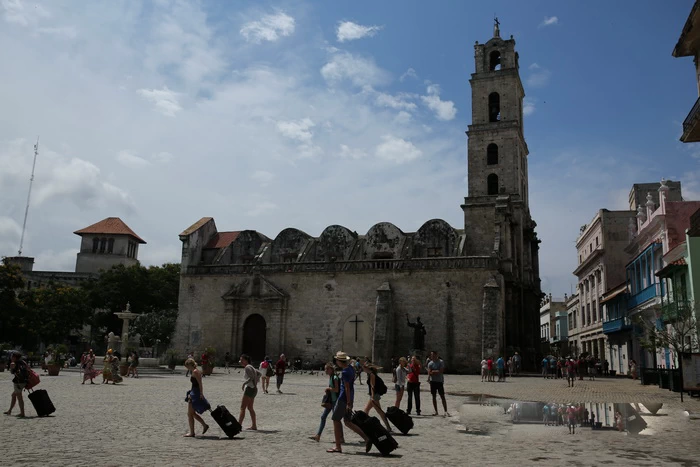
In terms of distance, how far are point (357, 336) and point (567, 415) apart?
2070 cm

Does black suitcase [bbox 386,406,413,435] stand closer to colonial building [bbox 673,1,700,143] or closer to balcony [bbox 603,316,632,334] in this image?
colonial building [bbox 673,1,700,143]

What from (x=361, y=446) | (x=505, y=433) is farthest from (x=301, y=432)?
(x=505, y=433)

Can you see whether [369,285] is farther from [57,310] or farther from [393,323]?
[57,310]

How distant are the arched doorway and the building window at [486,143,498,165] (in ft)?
56.8

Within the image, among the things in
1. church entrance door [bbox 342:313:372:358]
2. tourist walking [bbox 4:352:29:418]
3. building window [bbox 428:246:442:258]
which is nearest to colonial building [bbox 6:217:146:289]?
church entrance door [bbox 342:313:372:358]

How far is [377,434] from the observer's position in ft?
25.2

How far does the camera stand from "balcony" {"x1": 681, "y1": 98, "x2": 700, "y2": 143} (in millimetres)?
16391

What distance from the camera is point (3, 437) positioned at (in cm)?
824

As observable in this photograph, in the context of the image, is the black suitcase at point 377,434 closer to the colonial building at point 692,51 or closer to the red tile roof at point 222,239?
the colonial building at point 692,51

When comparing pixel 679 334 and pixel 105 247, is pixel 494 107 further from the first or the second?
pixel 105 247

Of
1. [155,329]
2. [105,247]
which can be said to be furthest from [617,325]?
[105,247]

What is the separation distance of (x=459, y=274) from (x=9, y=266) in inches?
1103

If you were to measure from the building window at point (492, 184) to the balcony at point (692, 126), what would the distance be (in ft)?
61.7

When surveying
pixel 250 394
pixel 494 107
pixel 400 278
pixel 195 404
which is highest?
pixel 494 107
